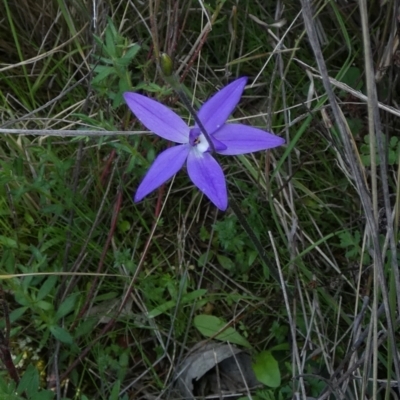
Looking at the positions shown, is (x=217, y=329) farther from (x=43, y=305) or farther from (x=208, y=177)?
(x=208, y=177)

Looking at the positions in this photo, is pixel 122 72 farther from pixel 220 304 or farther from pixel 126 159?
pixel 220 304

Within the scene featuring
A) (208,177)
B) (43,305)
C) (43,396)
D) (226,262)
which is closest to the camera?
(208,177)

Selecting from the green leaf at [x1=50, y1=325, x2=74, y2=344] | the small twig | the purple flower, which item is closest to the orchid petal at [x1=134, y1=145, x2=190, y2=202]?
the purple flower

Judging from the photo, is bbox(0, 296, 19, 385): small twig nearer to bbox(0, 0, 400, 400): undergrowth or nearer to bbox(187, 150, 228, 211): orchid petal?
bbox(0, 0, 400, 400): undergrowth

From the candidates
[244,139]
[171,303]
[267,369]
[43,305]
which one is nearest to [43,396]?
[43,305]

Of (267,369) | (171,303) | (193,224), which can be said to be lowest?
(267,369)

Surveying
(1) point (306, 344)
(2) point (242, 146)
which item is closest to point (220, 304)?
(1) point (306, 344)

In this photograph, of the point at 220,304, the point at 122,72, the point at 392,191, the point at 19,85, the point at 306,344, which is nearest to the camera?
the point at 122,72
